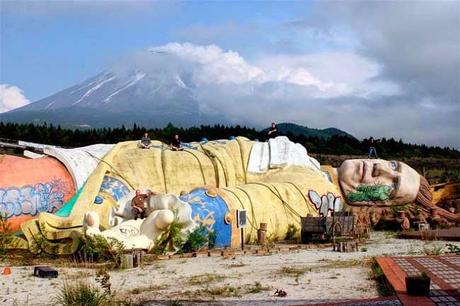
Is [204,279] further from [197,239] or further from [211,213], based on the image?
[211,213]

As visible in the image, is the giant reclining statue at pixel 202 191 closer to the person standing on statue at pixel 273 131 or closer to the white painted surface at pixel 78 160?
the white painted surface at pixel 78 160

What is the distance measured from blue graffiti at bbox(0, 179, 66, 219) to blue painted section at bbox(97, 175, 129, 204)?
2.87ft

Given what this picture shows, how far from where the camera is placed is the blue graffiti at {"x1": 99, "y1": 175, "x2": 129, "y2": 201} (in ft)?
47.6

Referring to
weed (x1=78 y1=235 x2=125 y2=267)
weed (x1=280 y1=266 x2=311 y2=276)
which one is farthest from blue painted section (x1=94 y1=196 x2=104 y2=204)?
weed (x1=280 y1=266 x2=311 y2=276)

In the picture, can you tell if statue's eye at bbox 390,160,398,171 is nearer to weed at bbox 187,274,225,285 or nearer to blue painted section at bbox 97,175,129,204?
blue painted section at bbox 97,175,129,204

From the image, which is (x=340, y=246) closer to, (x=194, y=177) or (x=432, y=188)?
(x=194, y=177)

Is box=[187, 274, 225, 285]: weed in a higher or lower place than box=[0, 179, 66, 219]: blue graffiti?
lower

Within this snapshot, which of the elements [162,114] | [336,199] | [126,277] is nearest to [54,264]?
[126,277]

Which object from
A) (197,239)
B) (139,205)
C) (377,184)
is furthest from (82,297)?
(377,184)

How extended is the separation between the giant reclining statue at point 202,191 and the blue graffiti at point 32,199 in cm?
2

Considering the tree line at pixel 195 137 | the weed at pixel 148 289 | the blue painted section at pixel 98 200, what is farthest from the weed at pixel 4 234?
the tree line at pixel 195 137

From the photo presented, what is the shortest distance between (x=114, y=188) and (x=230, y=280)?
608cm

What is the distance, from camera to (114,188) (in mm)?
14703

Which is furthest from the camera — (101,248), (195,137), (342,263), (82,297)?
(195,137)
